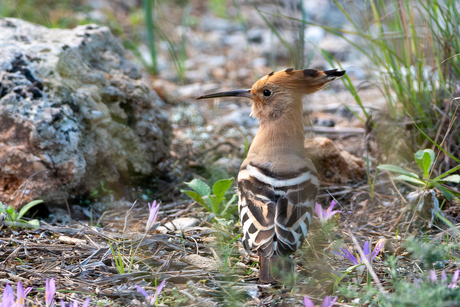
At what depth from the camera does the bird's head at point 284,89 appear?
8.57ft

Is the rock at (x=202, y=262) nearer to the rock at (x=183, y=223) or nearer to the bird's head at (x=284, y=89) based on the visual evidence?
the rock at (x=183, y=223)

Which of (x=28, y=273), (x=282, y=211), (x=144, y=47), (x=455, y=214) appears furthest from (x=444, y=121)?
(x=144, y=47)

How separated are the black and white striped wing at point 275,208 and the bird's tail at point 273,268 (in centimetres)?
3

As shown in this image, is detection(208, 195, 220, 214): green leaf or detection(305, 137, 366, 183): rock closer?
detection(208, 195, 220, 214): green leaf

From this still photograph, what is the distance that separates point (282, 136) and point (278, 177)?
15.9 inches

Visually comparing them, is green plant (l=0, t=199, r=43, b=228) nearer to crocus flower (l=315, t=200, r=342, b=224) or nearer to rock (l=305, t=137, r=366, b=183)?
crocus flower (l=315, t=200, r=342, b=224)

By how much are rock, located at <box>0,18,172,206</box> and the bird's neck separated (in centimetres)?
85

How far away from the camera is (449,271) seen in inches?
80.0

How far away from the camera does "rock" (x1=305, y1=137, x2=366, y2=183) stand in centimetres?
311

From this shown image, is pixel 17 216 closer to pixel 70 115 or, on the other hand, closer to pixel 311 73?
pixel 70 115

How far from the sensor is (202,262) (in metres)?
2.20

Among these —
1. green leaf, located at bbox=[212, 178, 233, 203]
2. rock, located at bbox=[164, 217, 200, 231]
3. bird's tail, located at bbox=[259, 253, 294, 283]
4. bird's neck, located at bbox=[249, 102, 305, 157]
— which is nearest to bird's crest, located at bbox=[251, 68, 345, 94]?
bird's neck, located at bbox=[249, 102, 305, 157]

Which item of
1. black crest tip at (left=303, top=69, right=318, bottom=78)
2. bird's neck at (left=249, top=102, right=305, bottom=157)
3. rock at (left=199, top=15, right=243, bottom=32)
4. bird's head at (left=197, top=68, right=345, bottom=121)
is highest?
rock at (left=199, top=15, right=243, bottom=32)

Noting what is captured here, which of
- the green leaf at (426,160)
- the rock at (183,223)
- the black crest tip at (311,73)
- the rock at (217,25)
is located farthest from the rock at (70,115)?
the rock at (217,25)
